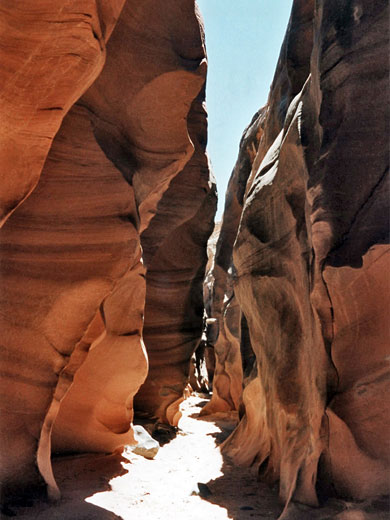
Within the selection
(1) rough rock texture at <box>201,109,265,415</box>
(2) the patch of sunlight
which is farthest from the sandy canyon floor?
(1) rough rock texture at <box>201,109,265,415</box>

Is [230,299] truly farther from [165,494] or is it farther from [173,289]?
[165,494]

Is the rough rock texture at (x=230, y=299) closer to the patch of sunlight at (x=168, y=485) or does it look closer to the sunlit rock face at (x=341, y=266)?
the patch of sunlight at (x=168, y=485)

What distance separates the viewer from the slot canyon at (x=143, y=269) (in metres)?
4.21

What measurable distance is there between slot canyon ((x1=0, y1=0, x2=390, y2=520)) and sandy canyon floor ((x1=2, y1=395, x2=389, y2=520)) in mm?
32

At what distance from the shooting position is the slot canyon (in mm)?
4215

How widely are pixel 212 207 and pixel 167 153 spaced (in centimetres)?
576

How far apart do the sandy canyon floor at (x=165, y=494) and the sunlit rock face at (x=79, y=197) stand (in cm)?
30

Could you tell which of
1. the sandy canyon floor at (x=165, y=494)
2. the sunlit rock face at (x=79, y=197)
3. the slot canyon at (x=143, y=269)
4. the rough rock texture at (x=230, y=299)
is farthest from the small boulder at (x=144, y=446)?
the rough rock texture at (x=230, y=299)

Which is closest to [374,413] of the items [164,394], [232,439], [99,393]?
[99,393]

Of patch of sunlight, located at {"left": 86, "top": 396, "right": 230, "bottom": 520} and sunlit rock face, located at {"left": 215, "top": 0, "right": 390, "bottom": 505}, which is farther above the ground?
sunlit rock face, located at {"left": 215, "top": 0, "right": 390, "bottom": 505}

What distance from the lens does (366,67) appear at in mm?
4445

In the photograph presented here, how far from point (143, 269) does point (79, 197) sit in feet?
6.84

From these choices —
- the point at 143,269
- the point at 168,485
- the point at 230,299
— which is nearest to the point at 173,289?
the point at 230,299

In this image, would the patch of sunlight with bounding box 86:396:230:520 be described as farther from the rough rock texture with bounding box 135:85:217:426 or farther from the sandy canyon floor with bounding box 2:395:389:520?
A: the rough rock texture with bounding box 135:85:217:426
